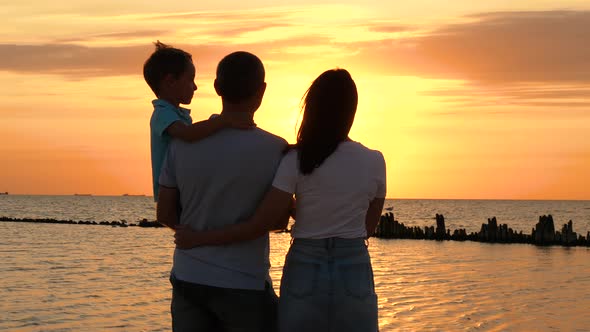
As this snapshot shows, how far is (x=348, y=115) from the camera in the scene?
12.7ft

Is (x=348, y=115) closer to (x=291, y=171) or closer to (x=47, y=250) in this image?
(x=291, y=171)

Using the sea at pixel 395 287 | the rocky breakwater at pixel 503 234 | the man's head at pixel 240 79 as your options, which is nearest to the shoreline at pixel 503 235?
the rocky breakwater at pixel 503 234

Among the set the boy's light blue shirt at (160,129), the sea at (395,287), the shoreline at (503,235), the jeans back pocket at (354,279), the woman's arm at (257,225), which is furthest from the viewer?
the shoreline at (503,235)

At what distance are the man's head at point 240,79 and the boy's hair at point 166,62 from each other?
27 cm

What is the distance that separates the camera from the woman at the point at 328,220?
3836 millimetres

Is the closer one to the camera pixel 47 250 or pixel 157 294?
pixel 157 294

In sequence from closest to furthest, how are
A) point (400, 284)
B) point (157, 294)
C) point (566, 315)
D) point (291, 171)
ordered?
point (291, 171) < point (566, 315) < point (157, 294) < point (400, 284)

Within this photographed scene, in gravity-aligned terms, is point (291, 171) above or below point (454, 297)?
above

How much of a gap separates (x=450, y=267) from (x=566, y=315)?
46.0 ft

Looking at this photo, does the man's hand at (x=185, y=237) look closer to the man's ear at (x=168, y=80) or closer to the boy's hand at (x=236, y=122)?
the boy's hand at (x=236, y=122)

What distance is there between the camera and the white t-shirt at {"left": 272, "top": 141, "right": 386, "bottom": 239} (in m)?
3.88

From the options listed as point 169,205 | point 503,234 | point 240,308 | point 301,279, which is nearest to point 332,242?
point 301,279

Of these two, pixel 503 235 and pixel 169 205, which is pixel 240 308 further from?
pixel 503 235

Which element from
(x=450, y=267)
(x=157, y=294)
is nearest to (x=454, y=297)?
(x=157, y=294)
